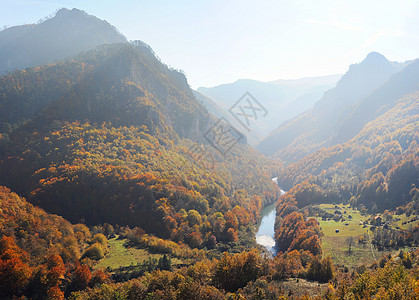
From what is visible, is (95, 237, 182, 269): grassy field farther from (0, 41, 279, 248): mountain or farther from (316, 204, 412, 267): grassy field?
(316, 204, 412, 267): grassy field

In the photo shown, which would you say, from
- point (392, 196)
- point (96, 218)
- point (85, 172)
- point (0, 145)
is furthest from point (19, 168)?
point (392, 196)

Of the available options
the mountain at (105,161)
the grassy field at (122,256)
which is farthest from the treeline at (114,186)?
the grassy field at (122,256)

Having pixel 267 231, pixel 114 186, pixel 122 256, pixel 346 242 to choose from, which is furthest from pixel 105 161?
pixel 346 242

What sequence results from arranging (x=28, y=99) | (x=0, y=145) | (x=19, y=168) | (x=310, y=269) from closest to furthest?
(x=310, y=269), (x=19, y=168), (x=0, y=145), (x=28, y=99)

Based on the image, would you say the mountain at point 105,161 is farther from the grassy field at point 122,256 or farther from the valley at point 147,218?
the grassy field at point 122,256

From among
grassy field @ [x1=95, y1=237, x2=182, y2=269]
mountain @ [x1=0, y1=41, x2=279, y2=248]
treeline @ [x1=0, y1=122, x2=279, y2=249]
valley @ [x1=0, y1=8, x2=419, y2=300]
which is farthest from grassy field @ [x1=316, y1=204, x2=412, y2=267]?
grassy field @ [x1=95, y1=237, x2=182, y2=269]

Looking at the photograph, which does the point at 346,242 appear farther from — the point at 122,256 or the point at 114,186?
the point at 114,186

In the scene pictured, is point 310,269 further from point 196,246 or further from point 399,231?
point 399,231
